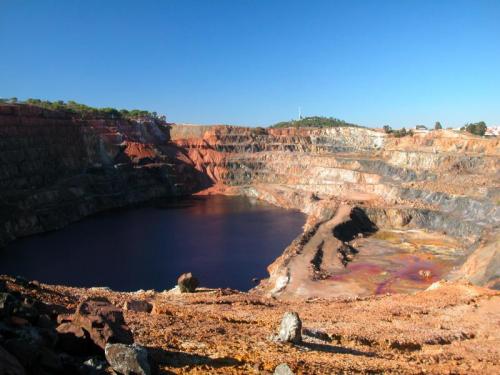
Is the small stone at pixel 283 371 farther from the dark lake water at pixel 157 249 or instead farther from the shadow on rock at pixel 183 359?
the dark lake water at pixel 157 249

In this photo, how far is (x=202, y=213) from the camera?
84.6m

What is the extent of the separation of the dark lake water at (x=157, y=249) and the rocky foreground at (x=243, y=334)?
18.2 m

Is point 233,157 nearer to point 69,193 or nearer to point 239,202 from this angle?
point 239,202

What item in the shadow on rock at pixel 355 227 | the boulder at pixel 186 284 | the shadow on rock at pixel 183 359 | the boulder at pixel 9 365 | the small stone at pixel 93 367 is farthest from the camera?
the shadow on rock at pixel 355 227

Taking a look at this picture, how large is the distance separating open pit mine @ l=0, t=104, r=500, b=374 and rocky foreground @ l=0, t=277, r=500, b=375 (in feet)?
0.25

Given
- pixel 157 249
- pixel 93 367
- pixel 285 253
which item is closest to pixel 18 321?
pixel 93 367

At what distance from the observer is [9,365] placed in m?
8.40

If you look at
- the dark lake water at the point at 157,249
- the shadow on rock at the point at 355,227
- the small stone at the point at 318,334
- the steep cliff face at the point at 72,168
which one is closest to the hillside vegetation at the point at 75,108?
the steep cliff face at the point at 72,168

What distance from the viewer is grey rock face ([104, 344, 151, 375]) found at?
10094 millimetres

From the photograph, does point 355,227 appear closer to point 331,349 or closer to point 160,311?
point 160,311

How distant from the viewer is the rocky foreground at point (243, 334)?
10406mm

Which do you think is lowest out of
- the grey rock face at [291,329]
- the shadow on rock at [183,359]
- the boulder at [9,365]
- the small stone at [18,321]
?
the grey rock face at [291,329]

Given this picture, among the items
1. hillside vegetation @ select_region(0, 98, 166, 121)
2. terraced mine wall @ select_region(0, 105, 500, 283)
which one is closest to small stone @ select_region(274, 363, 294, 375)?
terraced mine wall @ select_region(0, 105, 500, 283)

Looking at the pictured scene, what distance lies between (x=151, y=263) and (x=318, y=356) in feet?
132
